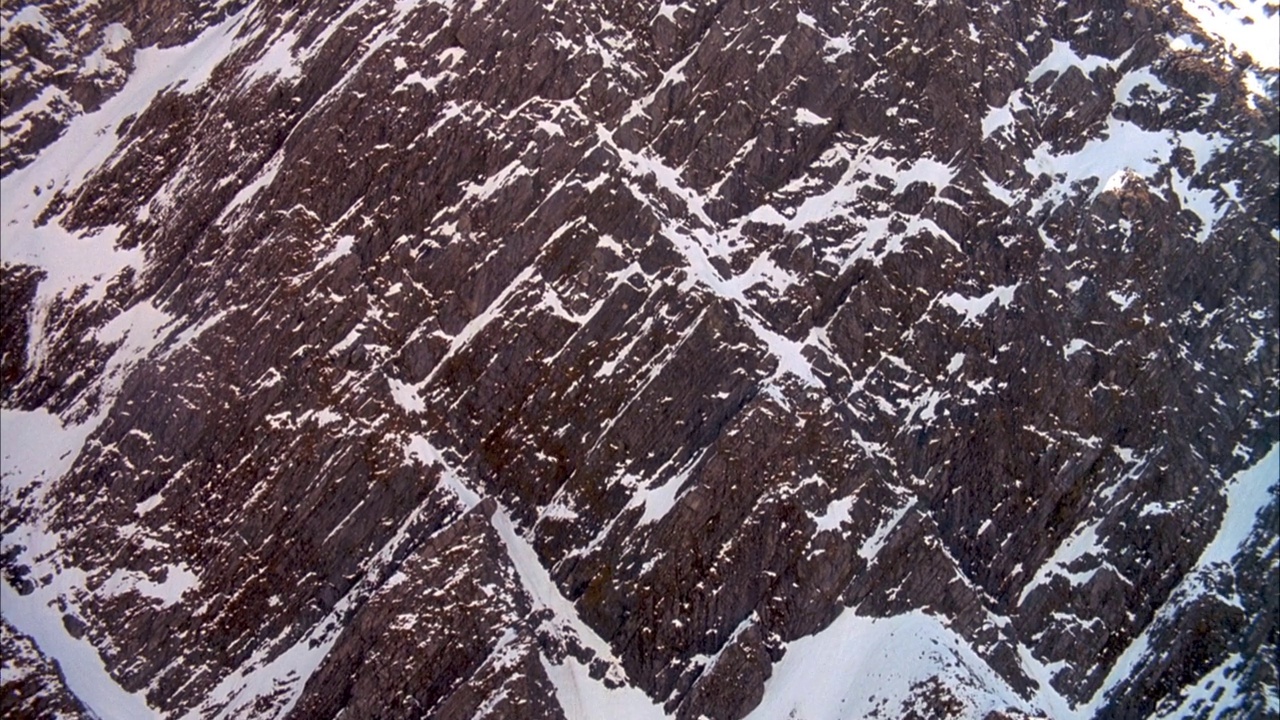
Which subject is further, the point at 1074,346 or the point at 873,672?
the point at 1074,346

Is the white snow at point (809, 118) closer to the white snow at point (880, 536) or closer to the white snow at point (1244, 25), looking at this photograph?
the white snow at point (880, 536)

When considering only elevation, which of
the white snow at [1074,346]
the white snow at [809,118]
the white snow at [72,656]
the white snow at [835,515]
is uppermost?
the white snow at [809,118]

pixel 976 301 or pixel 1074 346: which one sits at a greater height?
pixel 1074 346

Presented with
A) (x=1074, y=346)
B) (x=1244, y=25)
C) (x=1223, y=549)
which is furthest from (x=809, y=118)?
(x=1223, y=549)

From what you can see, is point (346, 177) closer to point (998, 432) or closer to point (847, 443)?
point (847, 443)

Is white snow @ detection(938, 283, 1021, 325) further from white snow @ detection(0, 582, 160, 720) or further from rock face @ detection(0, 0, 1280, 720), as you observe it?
white snow @ detection(0, 582, 160, 720)

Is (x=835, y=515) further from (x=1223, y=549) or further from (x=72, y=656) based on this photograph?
(x=72, y=656)

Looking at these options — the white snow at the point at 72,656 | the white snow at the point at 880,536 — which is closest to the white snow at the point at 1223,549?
the white snow at the point at 880,536

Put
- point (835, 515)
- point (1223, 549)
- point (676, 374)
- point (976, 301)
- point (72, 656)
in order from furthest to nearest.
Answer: point (976, 301), point (676, 374), point (1223, 549), point (835, 515), point (72, 656)

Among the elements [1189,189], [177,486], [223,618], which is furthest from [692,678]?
[1189,189]
